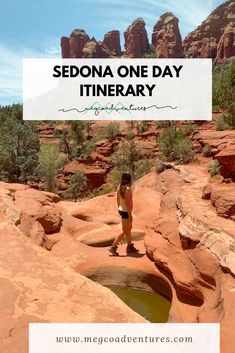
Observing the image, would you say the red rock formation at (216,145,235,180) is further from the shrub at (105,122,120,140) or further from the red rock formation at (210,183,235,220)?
the shrub at (105,122,120,140)

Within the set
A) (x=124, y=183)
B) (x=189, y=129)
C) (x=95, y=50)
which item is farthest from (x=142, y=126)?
(x=95, y=50)

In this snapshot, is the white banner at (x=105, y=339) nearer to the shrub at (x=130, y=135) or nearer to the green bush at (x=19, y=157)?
the green bush at (x=19, y=157)

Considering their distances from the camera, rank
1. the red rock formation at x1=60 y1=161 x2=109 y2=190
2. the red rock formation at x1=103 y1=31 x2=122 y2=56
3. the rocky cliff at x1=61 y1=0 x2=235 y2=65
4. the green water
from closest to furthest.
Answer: the green water < the red rock formation at x1=60 y1=161 x2=109 y2=190 < the rocky cliff at x1=61 y1=0 x2=235 y2=65 < the red rock formation at x1=103 y1=31 x2=122 y2=56

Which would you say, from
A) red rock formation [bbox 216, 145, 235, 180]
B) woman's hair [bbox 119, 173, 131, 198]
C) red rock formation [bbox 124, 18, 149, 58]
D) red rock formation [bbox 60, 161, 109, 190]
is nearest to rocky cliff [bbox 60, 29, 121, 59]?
red rock formation [bbox 124, 18, 149, 58]

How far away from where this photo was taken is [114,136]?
40594 mm

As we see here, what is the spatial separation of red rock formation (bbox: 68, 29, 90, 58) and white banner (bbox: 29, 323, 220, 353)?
95.7 metres

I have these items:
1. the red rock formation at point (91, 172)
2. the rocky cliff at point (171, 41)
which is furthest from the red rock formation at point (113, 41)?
the red rock formation at point (91, 172)

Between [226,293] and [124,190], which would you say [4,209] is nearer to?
[124,190]

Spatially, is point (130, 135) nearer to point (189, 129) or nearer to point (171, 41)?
point (189, 129)

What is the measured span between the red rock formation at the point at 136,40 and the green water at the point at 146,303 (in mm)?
85877

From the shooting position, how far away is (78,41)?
94.8 metres

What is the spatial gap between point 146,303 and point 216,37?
85691mm

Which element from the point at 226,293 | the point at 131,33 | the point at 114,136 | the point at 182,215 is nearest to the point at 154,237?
the point at 182,215

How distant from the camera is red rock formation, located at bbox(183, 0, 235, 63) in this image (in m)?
79.3
